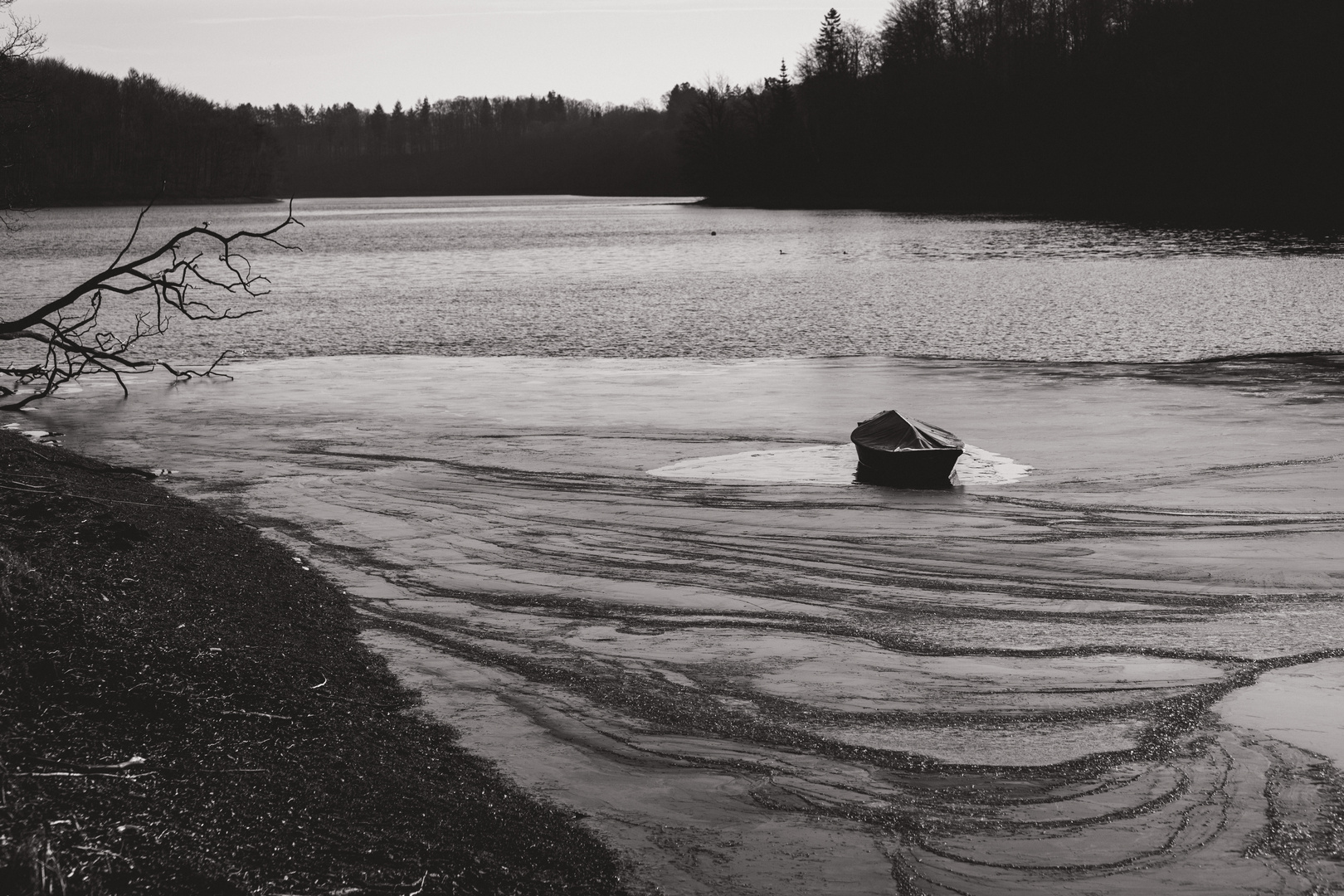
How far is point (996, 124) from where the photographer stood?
9544cm

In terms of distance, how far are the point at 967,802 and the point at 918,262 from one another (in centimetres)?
4036

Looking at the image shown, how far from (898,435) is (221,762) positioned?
362 inches

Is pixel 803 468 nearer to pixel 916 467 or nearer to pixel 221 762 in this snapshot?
pixel 916 467

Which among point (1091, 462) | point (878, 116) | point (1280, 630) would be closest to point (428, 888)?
point (1280, 630)

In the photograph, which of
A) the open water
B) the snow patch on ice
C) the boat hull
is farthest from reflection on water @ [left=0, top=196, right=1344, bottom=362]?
the boat hull

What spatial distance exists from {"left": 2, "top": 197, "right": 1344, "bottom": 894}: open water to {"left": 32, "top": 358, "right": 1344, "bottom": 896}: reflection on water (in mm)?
33

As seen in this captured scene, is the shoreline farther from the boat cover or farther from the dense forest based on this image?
the dense forest

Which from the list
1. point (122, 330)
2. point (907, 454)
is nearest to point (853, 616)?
point (907, 454)

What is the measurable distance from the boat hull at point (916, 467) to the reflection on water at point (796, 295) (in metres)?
10.2

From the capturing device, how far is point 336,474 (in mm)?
13641

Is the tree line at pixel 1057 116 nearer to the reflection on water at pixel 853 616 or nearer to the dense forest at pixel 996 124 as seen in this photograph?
the dense forest at pixel 996 124

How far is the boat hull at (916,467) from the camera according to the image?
12.7 m

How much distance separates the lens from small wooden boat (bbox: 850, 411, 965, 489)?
1270 centimetres

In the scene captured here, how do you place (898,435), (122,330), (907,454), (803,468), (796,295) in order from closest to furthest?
(907,454) < (898,435) < (803,468) < (122,330) < (796,295)
